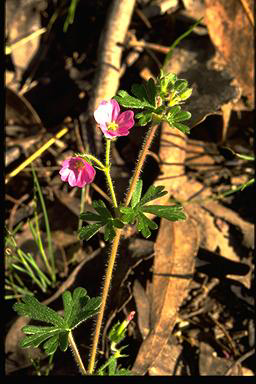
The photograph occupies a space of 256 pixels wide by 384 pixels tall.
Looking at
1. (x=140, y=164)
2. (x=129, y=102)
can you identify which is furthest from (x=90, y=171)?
(x=129, y=102)

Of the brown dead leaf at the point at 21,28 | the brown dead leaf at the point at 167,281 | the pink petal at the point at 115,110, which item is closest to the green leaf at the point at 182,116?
the pink petal at the point at 115,110

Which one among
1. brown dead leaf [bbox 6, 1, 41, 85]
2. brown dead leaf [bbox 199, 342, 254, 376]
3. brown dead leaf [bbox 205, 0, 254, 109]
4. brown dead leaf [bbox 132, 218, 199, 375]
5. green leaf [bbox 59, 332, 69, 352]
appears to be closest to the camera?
green leaf [bbox 59, 332, 69, 352]

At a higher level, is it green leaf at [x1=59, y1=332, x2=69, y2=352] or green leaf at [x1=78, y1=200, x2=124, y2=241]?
green leaf at [x1=78, y1=200, x2=124, y2=241]

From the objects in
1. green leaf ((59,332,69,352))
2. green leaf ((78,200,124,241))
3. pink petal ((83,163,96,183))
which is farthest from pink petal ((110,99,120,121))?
green leaf ((59,332,69,352))

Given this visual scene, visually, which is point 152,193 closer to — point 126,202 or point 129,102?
point 126,202

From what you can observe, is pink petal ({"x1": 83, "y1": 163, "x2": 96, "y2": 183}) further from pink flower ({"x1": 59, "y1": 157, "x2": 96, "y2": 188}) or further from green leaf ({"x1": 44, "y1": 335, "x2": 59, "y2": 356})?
green leaf ({"x1": 44, "y1": 335, "x2": 59, "y2": 356})

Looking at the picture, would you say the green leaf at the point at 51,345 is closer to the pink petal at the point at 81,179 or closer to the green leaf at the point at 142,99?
the pink petal at the point at 81,179

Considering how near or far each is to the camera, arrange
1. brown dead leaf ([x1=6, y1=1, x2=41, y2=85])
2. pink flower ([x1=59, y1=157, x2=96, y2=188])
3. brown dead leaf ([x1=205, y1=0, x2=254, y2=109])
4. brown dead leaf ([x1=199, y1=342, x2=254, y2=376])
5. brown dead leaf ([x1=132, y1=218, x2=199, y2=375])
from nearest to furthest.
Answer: pink flower ([x1=59, y1=157, x2=96, y2=188]) → brown dead leaf ([x1=132, y1=218, x2=199, y2=375]) → brown dead leaf ([x1=199, y1=342, x2=254, y2=376]) → brown dead leaf ([x1=205, y1=0, x2=254, y2=109]) → brown dead leaf ([x1=6, y1=1, x2=41, y2=85])
